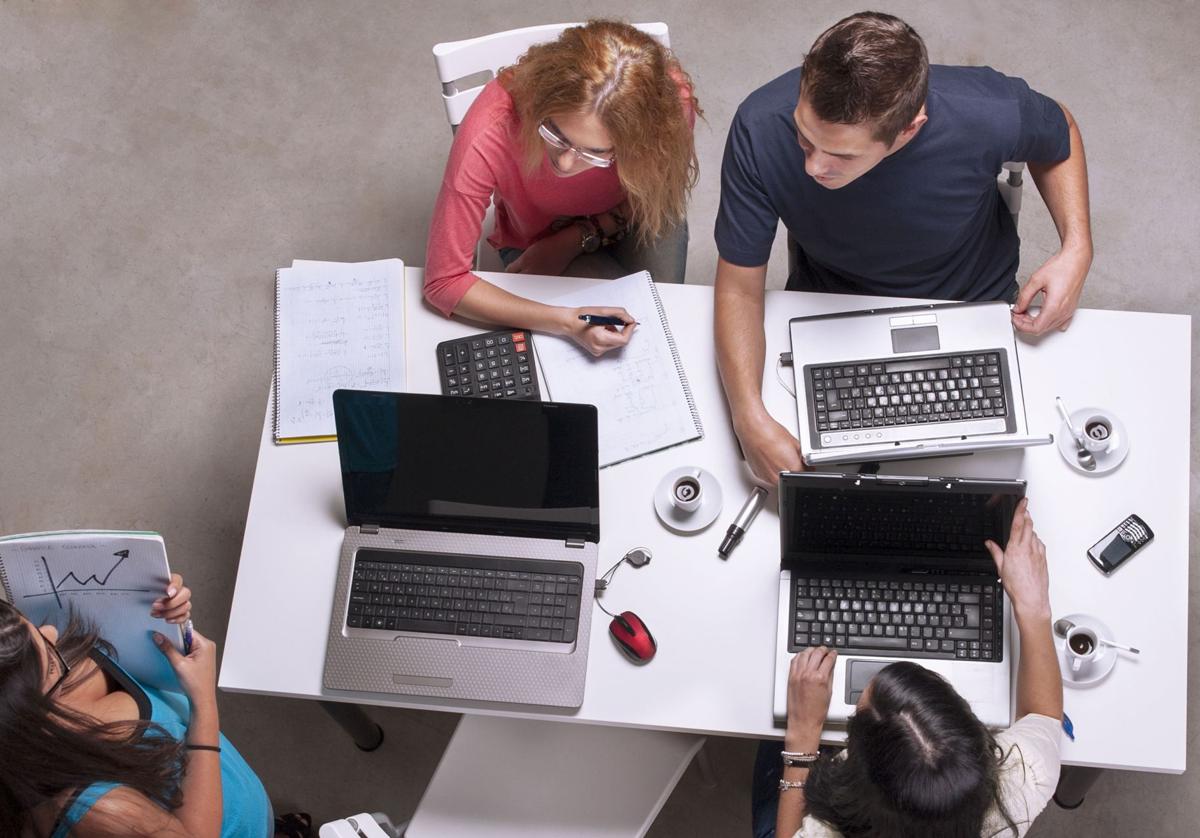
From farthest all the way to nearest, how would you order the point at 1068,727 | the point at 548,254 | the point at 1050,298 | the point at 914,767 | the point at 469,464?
the point at 548,254, the point at 1050,298, the point at 469,464, the point at 1068,727, the point at 914,767

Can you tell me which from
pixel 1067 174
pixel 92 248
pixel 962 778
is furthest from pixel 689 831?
pixel 92 248

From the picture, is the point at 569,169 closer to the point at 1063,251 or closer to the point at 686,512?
the point at 686,512

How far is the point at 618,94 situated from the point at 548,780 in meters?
1.18

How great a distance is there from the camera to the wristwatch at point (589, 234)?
7.10 ft

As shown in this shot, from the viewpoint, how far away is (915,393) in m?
1.74

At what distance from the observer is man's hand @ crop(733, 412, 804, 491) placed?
1736 millimetres

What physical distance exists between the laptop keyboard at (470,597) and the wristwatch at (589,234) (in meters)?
0.74

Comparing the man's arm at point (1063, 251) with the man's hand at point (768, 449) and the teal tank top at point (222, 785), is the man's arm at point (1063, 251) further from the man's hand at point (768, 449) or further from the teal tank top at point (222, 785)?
the teal tank top at point (222, 785)

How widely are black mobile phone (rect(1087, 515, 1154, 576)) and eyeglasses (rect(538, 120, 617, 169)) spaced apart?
102 centimetres

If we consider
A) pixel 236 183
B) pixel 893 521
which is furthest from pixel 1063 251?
pixel 236 183

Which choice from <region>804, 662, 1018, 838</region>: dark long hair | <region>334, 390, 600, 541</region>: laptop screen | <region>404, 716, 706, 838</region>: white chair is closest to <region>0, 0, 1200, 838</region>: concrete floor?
<region>404, 716, 706, 838</region>: white chair

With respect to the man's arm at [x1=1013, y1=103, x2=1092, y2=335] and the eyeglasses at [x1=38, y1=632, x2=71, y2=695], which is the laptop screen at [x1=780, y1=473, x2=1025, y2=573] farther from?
the eyeglasses at [x1=38, y1=632, x2=71, y2=695]

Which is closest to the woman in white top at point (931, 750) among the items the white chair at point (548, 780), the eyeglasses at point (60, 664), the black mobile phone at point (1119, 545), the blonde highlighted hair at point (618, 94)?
the black mobile phone at point (1119, 545)

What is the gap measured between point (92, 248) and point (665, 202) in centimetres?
183
